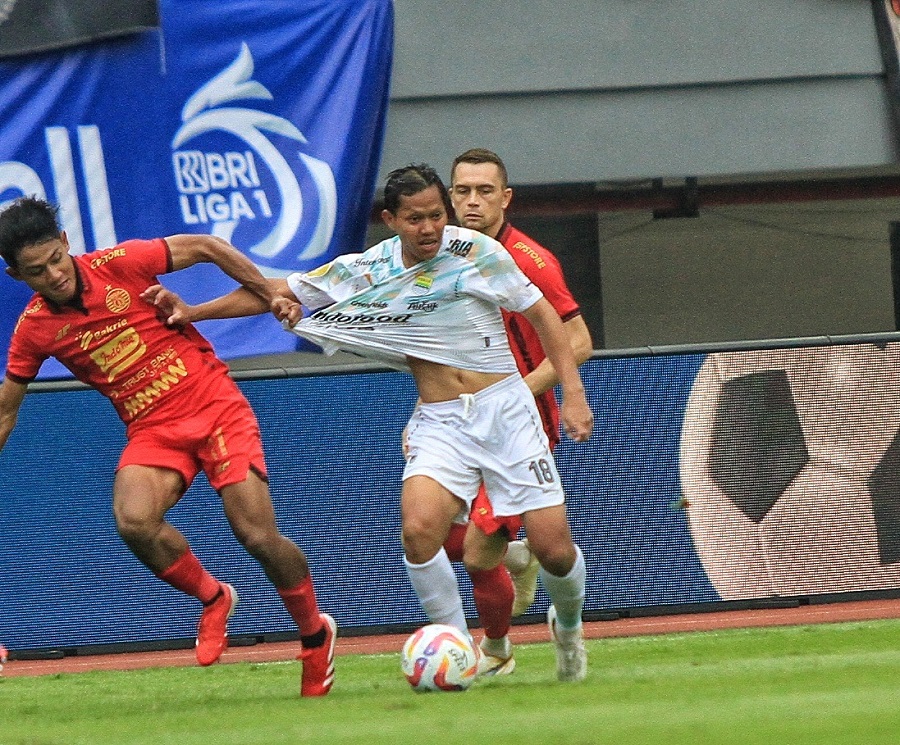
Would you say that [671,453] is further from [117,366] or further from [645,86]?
[117,366]

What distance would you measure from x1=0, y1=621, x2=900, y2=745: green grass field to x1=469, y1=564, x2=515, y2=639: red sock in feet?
0.87

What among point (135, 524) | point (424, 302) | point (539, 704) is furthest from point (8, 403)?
point (539, 704)

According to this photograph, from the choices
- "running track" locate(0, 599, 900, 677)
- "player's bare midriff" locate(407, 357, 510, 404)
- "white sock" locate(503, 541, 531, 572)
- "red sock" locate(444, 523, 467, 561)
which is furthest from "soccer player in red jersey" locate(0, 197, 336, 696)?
"running track" locate(0, 599, 900, 677)

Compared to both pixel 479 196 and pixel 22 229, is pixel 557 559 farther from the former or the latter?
pixel 22 229

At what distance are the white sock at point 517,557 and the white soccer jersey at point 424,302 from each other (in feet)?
6.50

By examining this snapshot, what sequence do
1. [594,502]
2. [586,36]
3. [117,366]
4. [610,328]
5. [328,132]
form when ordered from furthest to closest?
1. [610,328]
2. [586,36]
3. [328,132]
4. [594,502]
5. [117,366]

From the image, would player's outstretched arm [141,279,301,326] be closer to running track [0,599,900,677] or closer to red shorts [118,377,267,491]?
red shorts [118,377,267,491]

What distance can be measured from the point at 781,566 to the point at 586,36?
5346 mm

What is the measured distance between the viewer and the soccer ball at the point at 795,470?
1189 centimetres

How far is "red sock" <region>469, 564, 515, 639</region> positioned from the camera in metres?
7.94

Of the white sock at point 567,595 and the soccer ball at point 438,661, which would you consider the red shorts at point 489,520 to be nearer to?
the white sock at point 567,595

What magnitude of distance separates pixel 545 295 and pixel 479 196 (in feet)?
1.96

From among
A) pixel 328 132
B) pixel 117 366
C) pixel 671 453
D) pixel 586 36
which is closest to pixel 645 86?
pixel 586 36

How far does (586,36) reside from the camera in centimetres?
1490
